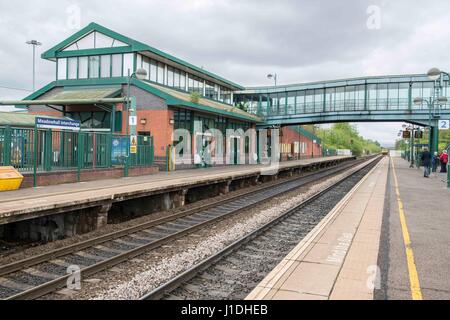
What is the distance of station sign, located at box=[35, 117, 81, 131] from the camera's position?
13805 mm

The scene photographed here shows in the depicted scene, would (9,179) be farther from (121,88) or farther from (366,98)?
(366,98)

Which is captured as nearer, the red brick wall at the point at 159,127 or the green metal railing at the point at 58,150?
the green metal railing at the point at 58,150

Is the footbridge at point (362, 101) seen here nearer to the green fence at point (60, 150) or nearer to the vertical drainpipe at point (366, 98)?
the vertical drainpipe at point (366, 98)

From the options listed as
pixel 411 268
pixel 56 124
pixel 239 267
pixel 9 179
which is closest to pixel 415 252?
pixel 411 268

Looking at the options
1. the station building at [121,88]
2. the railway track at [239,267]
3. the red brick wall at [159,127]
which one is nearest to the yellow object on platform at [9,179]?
the railway track at [239,267]

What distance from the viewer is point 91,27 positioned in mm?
29281

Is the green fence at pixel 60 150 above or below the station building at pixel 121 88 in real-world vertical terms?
below

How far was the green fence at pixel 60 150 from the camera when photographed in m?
13.2

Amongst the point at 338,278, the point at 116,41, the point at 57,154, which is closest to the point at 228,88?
the point at 116,41

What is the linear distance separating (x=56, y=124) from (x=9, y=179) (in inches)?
116

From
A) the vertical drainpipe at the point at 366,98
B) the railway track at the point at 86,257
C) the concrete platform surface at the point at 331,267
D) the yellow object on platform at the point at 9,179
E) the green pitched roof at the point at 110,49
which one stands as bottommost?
the railway track at the point at 86,257

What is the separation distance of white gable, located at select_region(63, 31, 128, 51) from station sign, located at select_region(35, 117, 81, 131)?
48.5 feet

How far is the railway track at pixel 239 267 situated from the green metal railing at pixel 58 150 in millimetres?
8639

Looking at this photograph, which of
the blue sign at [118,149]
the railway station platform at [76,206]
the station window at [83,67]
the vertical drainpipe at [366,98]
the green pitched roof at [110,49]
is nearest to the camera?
the railway station platform at [76,206]
